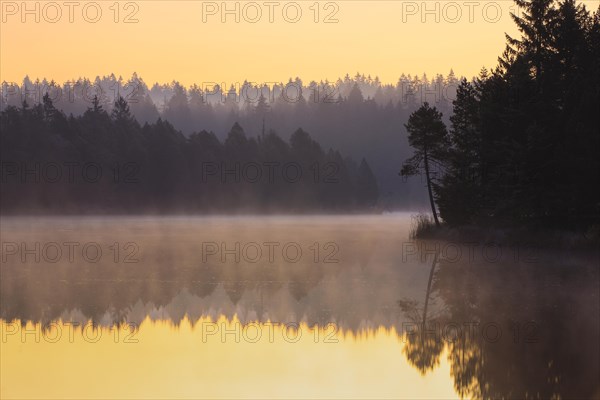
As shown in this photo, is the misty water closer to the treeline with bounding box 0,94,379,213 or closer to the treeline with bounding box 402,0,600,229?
the treeline with bounding box 402,0,600,229

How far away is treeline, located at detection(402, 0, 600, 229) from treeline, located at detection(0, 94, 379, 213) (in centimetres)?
8952

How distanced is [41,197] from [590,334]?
11815 cm

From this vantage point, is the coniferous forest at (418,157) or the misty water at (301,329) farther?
the coniferous forest at (418,157)

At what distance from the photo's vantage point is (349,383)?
14250mm

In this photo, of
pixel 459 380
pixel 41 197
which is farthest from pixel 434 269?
pixel 41 197

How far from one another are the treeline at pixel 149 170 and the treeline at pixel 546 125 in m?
89.5

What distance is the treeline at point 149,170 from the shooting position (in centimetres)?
12925

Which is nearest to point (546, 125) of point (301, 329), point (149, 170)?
point (301, 329)

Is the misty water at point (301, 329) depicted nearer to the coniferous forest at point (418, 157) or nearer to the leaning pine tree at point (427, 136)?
the coniferous forest at point (418, 157)

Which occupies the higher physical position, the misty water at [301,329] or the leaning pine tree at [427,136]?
the leaning pine tree at [427,136]

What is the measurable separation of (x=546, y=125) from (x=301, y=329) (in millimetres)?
26244

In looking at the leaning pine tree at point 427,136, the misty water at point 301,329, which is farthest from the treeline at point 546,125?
the leaning pine tree at point 427,136

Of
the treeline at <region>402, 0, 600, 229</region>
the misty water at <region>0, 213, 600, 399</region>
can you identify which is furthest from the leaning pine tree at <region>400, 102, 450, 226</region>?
the misty water at <region>0, 213, 600, 399</region>

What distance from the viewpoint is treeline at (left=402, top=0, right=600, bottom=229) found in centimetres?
3931
